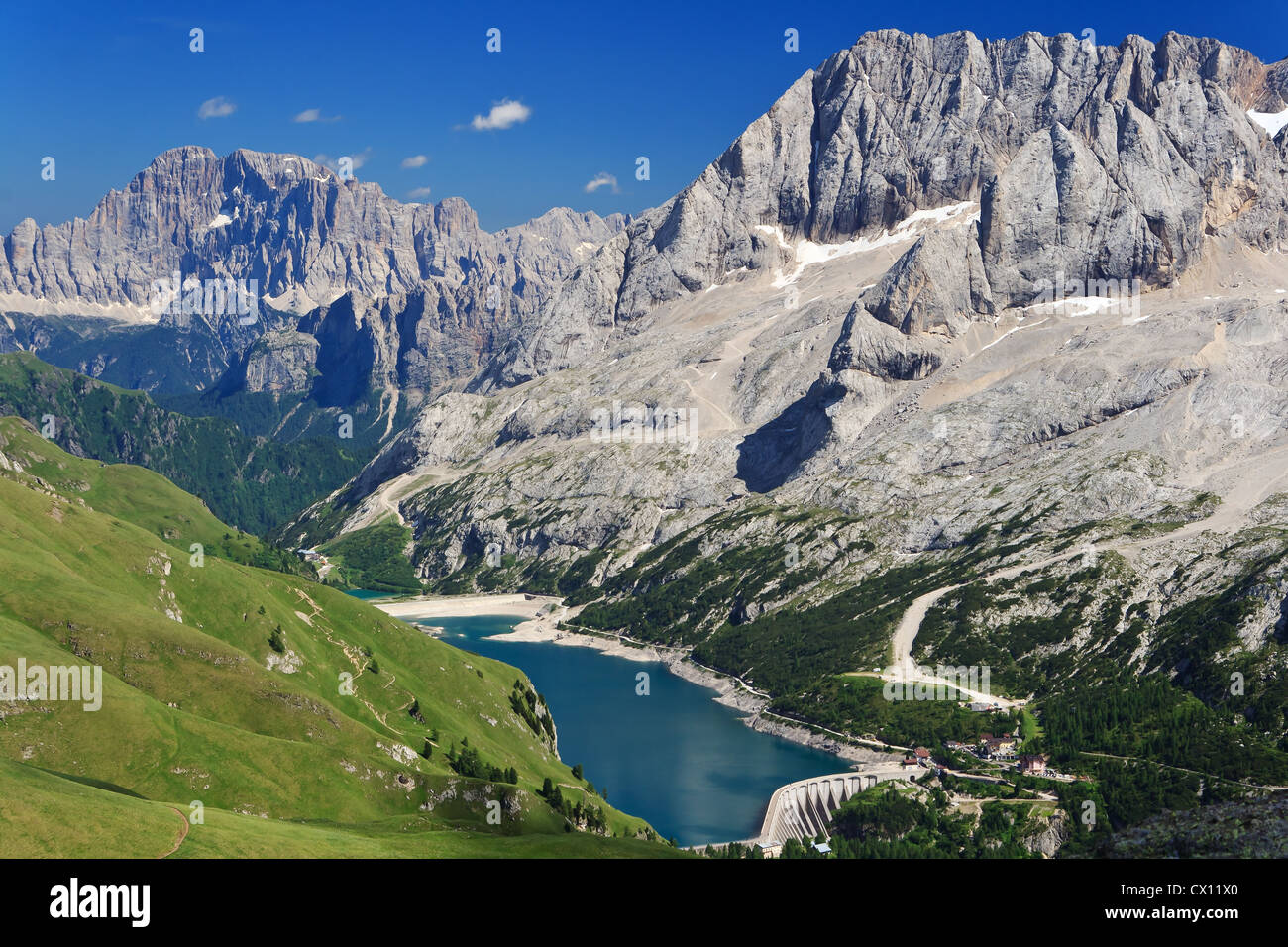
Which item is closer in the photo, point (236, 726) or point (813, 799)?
point (236, 726)

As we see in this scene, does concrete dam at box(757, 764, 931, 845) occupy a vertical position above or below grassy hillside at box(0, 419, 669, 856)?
below

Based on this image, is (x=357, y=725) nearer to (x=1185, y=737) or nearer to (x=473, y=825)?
(x=473, y=825)

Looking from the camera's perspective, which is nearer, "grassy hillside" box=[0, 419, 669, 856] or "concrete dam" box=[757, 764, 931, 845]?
"grassy hillside" box=[0, 419, 669, 856]
